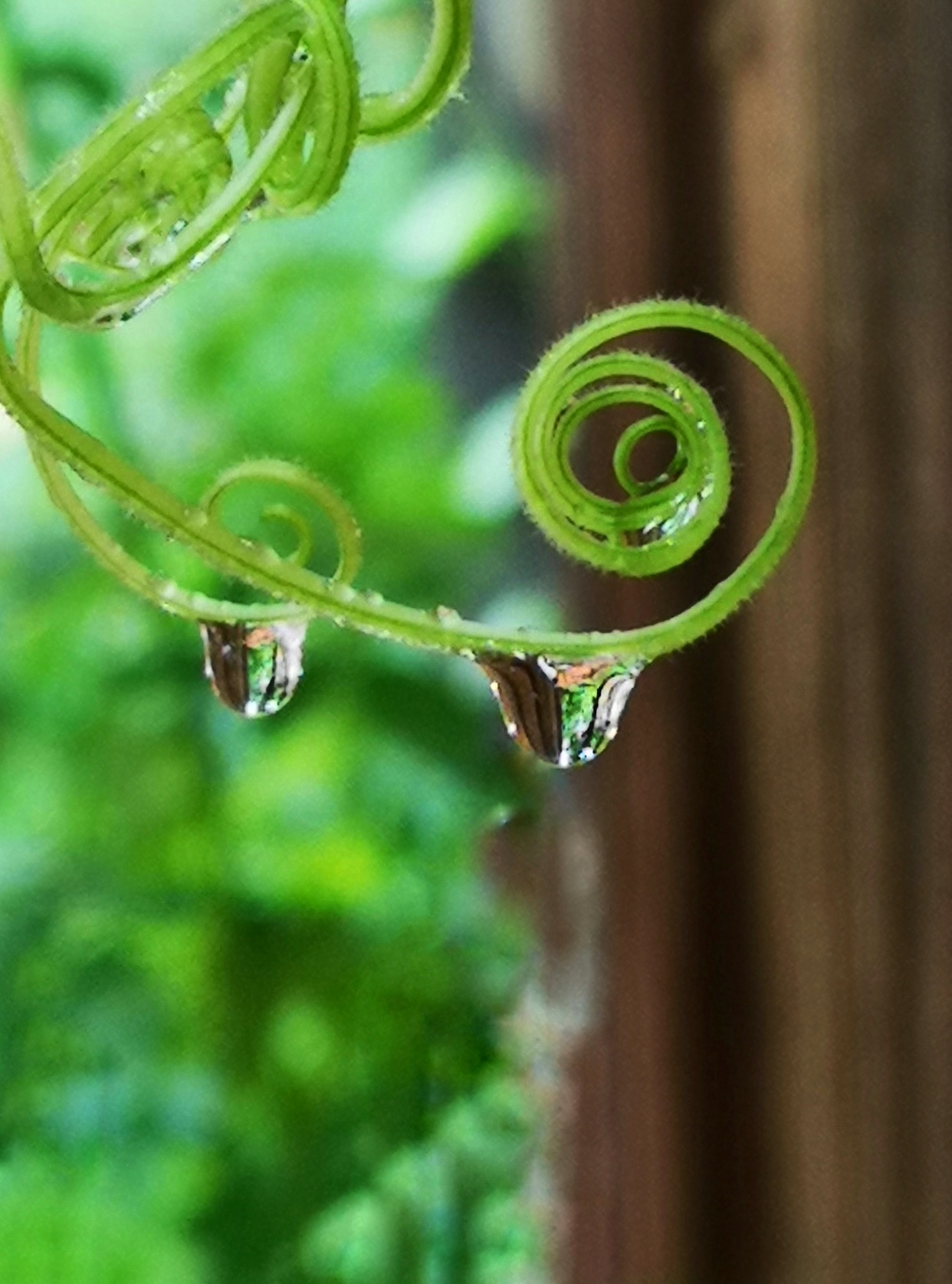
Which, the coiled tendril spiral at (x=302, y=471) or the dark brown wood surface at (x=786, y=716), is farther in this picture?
the dark brown wood surface at (x=786, y=716)

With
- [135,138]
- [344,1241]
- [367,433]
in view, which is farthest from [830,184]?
[344,1241]

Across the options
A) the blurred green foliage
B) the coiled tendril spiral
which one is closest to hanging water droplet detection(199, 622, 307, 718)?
the coiled tendril spiral

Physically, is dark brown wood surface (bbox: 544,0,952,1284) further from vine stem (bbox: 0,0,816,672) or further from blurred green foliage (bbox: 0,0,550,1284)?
vine stem (bbox: 0,0,816,672)

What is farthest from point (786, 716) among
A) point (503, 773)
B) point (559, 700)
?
point (559, 700)

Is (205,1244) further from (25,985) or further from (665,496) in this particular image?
(665,496)

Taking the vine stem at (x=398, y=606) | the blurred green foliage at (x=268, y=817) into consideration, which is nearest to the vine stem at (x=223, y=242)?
the vine stem at (x=398, y=606)

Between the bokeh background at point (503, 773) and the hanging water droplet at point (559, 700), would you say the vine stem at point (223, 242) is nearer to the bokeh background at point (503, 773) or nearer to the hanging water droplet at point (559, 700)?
the hanging water droplet at point (559, 700)

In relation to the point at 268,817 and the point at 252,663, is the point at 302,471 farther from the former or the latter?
the point at 268,817
